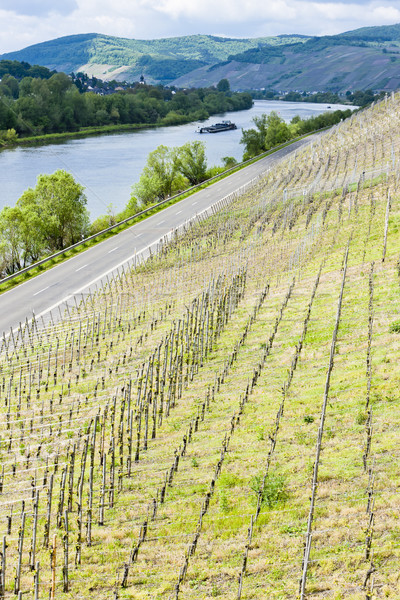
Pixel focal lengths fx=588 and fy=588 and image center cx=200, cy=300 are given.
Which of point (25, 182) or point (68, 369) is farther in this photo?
point (25, 182)

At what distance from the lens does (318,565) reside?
11.3 metres

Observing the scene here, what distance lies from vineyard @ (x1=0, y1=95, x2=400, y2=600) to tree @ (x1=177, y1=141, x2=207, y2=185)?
54472mm

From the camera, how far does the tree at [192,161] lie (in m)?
85.1

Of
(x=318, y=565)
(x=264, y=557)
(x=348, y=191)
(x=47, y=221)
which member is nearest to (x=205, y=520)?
(x=264, y=557)

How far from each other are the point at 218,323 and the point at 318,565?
1530cm

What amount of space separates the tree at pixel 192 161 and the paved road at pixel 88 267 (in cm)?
1528

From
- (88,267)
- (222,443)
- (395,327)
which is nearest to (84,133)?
(88,267)

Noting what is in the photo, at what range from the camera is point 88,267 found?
1784 inches

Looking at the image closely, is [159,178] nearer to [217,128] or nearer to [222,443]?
[222,443]

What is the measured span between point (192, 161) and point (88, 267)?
45.1 meters

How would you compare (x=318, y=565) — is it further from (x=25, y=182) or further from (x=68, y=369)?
(x=25, y=182)

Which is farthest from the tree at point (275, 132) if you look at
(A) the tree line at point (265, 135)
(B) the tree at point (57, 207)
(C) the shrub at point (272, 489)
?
(C) the shrub at point (272, 489)

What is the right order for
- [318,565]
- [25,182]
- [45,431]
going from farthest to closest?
[25,182], [45,431], [318,565]

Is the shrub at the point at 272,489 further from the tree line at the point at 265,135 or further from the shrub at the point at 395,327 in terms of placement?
the tree line at the point at 265,135
